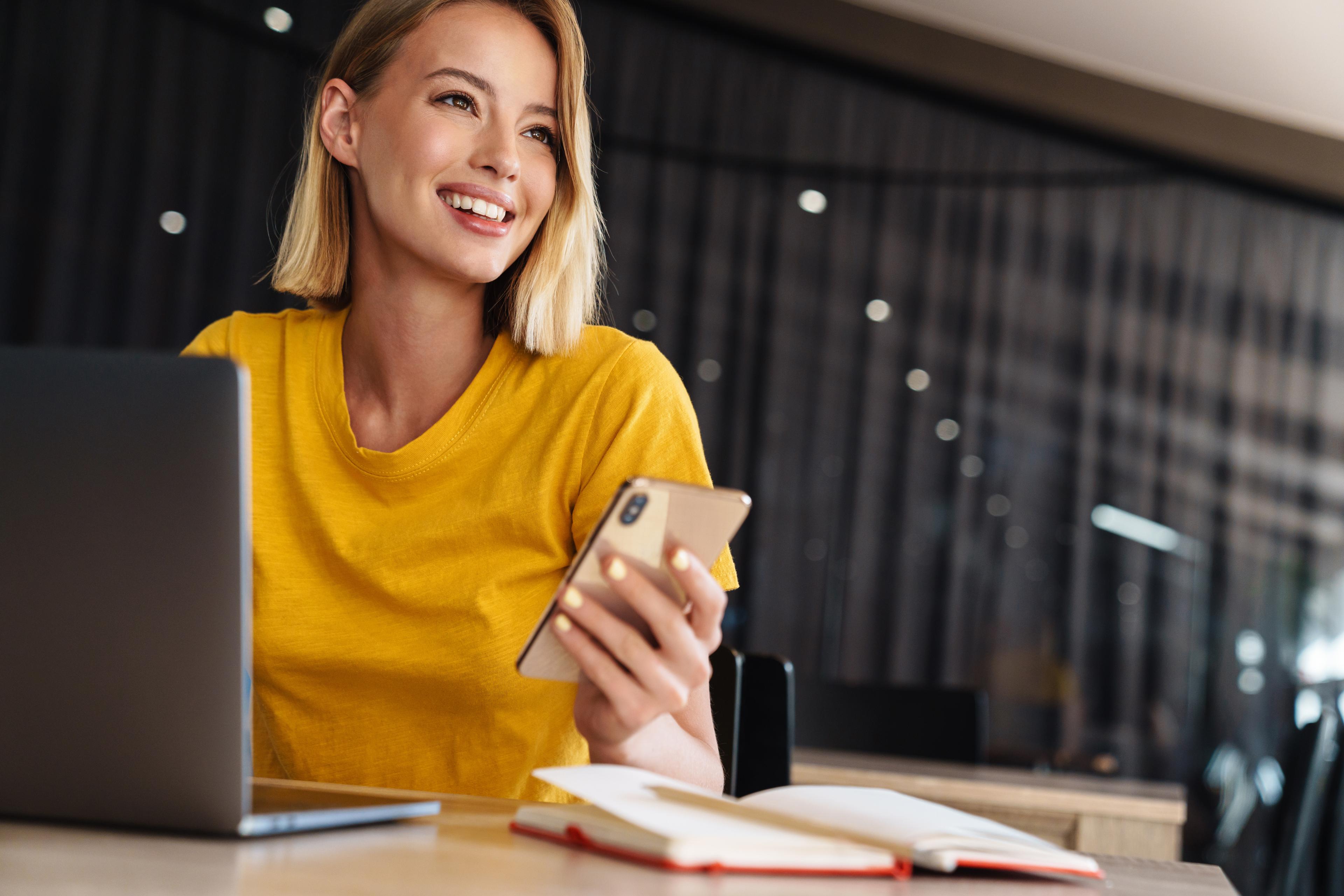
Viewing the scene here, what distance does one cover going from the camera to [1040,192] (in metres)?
4.95

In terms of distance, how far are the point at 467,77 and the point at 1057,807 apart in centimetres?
156

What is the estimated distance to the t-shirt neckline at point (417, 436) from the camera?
1.17 metres

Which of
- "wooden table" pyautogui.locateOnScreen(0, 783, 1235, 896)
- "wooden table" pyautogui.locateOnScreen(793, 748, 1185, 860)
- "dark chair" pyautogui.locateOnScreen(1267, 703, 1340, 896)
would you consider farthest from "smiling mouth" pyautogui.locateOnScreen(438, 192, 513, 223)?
"dark chair" pyautogui.locateOnScreen(1267, 703, 1340, 896)

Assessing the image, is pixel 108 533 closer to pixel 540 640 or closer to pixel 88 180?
pixel 540 640

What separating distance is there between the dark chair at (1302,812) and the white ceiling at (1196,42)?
8.91 ft

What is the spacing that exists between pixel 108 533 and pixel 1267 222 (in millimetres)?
5384

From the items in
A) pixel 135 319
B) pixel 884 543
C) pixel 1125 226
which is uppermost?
pixel 1125 226

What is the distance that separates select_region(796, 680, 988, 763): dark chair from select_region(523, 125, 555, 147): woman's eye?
1.73m

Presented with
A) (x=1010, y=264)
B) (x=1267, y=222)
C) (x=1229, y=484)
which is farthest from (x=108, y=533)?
(x=1267, y=222)

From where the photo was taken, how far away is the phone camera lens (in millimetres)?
687

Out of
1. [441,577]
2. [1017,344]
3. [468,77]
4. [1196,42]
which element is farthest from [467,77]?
[1196,42]

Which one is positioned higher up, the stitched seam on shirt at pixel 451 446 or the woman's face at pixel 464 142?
the woman's face at pixel 464 142

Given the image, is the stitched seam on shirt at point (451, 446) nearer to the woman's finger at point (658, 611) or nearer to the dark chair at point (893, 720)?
the woman's finger at point (658, 611)

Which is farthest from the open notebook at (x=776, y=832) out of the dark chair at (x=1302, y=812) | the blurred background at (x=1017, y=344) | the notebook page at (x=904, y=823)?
the blurred background at (x=1017, y=344)
